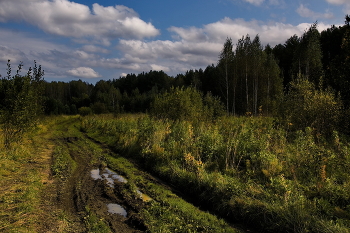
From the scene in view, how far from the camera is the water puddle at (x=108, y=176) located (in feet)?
32.2

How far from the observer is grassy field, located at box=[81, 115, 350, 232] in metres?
5.88

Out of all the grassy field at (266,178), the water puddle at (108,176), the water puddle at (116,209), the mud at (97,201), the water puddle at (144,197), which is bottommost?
the water puddle at (108,176)

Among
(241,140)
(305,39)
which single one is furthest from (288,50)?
(241,140)

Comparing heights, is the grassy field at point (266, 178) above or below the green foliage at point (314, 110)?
below

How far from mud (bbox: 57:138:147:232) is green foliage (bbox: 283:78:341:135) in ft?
25.7

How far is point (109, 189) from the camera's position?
872 centimetres

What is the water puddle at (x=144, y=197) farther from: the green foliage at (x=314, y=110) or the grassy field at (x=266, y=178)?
the green foliage at (x=314, y=110)

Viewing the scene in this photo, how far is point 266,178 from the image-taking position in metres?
8.08

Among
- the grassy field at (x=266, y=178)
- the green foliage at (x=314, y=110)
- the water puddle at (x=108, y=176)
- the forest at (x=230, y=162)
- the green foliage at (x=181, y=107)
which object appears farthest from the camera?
the green foliage at (x=181, y=107)

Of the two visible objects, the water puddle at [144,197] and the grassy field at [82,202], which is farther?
the water puddle at [144,197]

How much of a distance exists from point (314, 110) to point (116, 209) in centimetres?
1005

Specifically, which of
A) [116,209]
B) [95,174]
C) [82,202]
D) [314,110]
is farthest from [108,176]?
[314,110]

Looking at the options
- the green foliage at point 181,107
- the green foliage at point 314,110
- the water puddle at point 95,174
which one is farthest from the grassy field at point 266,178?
the green foliage at point 181,107

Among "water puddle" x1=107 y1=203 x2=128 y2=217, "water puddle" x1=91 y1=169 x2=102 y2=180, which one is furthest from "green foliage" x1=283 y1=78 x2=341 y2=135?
"water puddle" x1=91 y1=169 x2=102 y2=180
